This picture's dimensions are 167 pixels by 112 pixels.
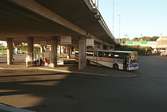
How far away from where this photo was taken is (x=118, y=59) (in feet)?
153

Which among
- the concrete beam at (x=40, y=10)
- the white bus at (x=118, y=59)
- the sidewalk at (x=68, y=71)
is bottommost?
the sidewalk at (x=68, y=71)

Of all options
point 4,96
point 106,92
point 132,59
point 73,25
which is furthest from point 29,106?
point 132,59

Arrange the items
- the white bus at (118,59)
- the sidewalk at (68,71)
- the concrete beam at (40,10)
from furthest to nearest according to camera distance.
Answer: the white bus at (118,59), the sidewalk at (68,71), the concrete beam at (40,10)

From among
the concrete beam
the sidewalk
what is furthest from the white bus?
the concrete beam

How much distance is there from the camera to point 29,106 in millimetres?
16562

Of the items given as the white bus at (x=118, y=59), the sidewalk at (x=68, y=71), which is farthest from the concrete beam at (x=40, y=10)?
the white bus at (x=118, y=59)

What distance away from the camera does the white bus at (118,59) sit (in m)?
45.5

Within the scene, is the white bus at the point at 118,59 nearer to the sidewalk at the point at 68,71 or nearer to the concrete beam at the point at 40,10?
the sidewalk at the point at 68,71

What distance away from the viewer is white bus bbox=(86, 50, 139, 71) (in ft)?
149

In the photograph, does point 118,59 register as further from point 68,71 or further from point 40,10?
point 40,10

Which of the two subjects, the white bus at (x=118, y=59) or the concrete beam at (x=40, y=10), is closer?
the concrete beam at (x=40, y=10)

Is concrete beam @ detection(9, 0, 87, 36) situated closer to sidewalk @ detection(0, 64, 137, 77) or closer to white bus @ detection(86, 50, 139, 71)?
sidewalk @ detection(0, 64, 137, 77)

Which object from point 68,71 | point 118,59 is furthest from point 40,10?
point 118,59

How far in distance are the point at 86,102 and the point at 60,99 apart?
1463 mm
